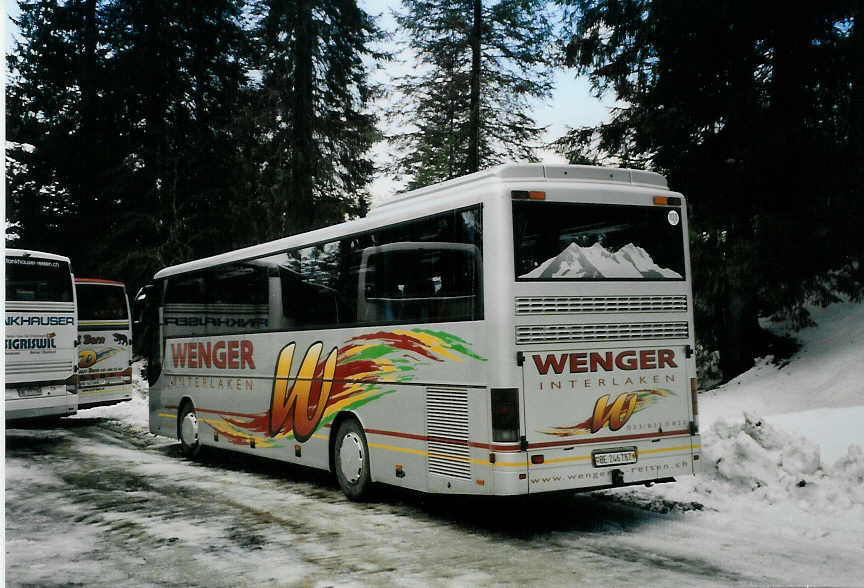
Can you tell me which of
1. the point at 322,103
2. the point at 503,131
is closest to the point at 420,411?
the point at 503,131

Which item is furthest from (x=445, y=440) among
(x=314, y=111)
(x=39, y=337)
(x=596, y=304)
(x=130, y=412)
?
(x=314, y=111)

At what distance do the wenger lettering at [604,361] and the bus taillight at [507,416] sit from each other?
1.29 feet

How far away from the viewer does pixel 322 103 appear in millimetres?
30797

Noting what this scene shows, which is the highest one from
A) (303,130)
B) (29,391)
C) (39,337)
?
(303,130)

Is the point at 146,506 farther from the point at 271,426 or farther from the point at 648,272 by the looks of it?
the point at 648,272

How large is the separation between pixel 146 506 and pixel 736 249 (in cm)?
1241

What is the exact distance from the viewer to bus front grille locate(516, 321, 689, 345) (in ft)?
26.3

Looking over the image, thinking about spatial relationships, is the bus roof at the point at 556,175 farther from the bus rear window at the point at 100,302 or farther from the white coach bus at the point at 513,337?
the bus rear window at the point at 100,302

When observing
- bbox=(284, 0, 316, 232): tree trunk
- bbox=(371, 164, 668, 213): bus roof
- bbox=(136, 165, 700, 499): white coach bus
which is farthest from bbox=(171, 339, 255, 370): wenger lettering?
bbox=(284, 0, 316, 232): tree trunk

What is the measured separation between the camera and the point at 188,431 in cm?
1462

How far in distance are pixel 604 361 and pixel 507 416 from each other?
1.23m

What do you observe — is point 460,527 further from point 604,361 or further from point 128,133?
point 128,133

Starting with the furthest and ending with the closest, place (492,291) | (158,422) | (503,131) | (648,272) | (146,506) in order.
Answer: (503,131), (158,422), (146,506), (648,272), (492,291)

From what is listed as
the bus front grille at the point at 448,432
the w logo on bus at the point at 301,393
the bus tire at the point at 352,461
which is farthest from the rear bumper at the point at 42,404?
the bus front grille at the point at 448,432
